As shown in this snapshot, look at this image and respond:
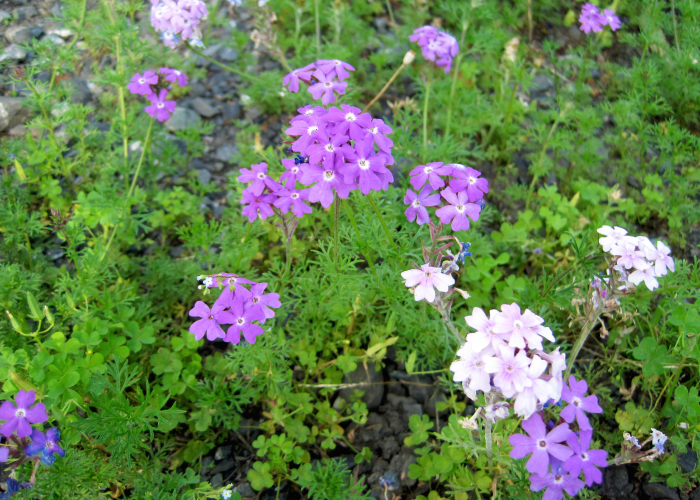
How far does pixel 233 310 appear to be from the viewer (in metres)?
2.41

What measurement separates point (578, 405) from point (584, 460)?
23cm

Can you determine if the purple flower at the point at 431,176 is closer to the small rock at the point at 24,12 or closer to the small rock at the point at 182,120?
the small rock at the point at 182,120

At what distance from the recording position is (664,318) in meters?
3.41

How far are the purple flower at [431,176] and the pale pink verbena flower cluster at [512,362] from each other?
2.29ft

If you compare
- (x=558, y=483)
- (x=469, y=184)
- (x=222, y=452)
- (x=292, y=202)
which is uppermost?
(x=469, y=184)

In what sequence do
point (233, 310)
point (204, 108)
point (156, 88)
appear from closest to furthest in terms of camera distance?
point (233, 310) → point (156, 88) → point (204, 108)

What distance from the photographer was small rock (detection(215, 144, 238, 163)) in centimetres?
482

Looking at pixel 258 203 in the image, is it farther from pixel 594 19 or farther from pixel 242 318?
pixel 594 19

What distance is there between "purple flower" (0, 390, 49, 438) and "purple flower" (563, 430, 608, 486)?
2.44m

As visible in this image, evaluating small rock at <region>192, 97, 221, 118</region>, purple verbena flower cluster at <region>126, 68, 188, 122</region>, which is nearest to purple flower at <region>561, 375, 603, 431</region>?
purple verbena flower cluster at <region>126, 68, 188, 122</region>

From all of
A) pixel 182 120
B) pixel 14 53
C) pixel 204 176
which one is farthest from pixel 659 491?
pixel 14 53

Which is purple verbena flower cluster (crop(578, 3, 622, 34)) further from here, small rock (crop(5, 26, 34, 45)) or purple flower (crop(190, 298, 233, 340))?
small rock (crop(5, 26, 34, 45))

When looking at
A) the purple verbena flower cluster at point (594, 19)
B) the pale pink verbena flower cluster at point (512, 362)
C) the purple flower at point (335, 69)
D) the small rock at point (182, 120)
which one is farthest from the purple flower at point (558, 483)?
the small rock at point (182, 120)

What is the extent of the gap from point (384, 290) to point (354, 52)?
351 cm
